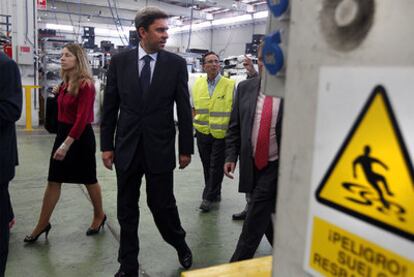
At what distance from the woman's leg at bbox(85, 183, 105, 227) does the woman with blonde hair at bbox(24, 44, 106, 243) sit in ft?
0.40

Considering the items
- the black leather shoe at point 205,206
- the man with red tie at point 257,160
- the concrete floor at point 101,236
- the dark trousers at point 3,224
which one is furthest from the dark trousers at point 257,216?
the black leather shoe at point 205,206

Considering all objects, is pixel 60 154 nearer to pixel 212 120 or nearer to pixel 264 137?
pixel 264 137

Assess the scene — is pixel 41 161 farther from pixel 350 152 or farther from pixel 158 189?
pixel 350 152

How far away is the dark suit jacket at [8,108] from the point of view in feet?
6.23

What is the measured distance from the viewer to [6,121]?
1.96 m

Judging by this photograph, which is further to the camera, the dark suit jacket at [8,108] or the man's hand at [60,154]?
the man's hand at [60,154]

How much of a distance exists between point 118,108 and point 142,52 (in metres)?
0.39

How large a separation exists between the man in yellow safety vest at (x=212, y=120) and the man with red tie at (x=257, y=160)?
58.7 inches

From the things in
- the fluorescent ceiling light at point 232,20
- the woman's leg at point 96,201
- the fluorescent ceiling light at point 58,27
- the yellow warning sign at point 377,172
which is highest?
the fluorescent ceiling light at point 232,20

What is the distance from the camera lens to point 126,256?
7.99 ft

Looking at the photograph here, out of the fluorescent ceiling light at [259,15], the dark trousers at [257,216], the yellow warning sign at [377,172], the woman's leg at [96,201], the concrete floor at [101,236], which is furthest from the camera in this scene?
the fluorescent ceiling light at [259,15]

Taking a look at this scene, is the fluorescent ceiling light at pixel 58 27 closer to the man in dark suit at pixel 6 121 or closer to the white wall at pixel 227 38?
the white wall at pixel 227 38

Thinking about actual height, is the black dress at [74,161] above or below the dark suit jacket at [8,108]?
below

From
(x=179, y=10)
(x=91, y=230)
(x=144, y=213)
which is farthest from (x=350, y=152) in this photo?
(x=179, y=10)
